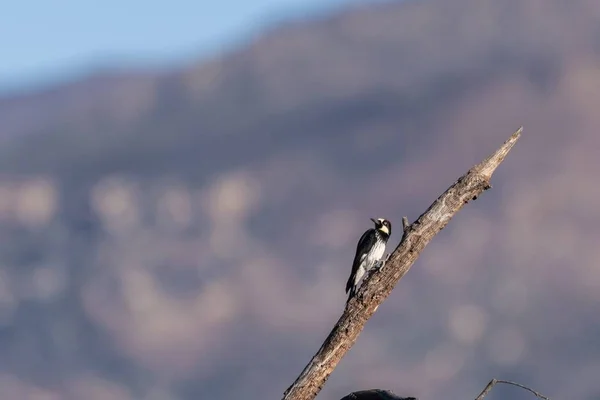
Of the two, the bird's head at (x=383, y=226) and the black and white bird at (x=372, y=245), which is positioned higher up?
the bird's head at (x=383, y=226)

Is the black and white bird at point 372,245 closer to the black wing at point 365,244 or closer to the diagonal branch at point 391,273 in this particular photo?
→ the black wing at point 365,244

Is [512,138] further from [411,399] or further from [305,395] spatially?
[411,399]

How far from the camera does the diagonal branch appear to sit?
12711mm

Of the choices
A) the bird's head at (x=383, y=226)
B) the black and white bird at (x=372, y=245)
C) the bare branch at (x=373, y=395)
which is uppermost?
the bird's head at (x=383, y=226)

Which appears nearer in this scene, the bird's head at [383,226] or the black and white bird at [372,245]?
the black and white bird at [372,245]

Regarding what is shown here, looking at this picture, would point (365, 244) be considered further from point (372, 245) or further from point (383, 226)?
point (383, 226)

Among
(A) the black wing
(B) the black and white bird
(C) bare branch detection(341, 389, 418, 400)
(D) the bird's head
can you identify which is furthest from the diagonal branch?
(D) the bird's head

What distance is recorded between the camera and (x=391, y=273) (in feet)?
43.8

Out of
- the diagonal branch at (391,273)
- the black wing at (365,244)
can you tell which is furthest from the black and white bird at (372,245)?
the diagonal branch at (391,273)

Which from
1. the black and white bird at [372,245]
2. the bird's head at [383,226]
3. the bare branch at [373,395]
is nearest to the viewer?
the bare branch at [373,395]

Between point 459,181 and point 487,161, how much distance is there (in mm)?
425

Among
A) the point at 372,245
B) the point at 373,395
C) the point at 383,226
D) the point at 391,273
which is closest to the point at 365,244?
the point at 372,245

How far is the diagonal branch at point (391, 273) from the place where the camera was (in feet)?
41.7

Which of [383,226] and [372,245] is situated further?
[383,226]
